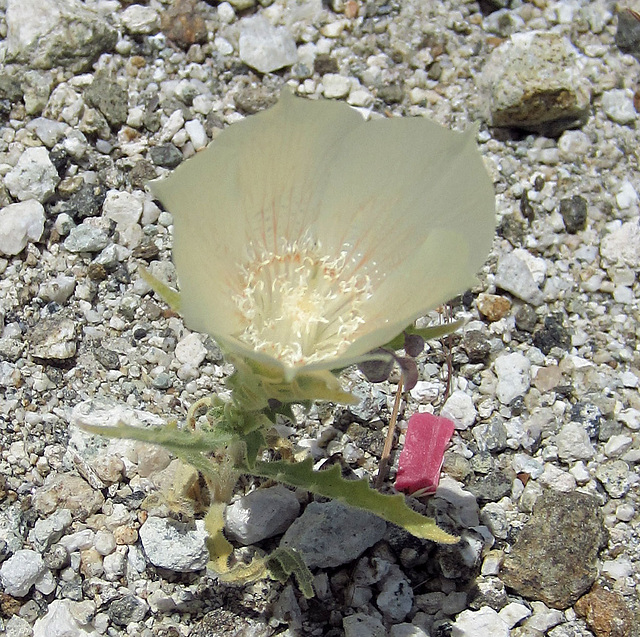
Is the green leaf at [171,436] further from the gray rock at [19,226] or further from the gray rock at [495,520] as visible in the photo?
the gray rock at [19,226]

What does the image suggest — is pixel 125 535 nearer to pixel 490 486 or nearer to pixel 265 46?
pixel 490 486

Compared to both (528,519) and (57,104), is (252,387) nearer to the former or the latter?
(528,519)

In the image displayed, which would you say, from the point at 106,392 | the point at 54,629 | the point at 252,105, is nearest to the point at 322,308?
the point at 106,392

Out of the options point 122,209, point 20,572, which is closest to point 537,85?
point 122,209

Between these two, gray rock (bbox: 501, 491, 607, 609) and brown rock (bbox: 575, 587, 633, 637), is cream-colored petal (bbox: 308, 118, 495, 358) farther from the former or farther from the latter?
brown rock (bbox: 575, 587, 633, 637)

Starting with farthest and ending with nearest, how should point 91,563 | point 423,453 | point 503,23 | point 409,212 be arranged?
point 503,23 → point 423,453 → point 91,563 → point 409,212

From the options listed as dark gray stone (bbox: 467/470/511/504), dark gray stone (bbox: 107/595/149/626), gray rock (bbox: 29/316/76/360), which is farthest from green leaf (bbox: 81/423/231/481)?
dark gray stone (bbox: 467/470/511/504)
